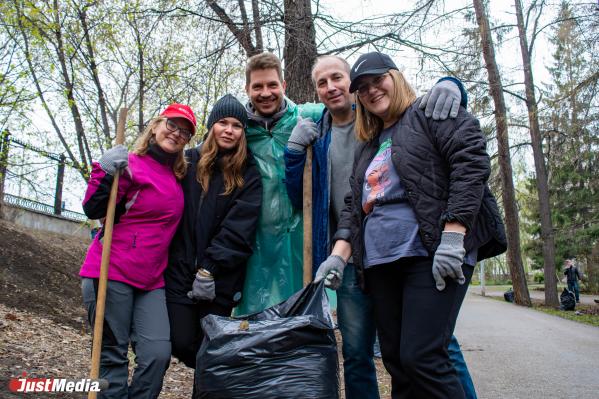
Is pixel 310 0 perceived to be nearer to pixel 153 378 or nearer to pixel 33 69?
pixel 33 69

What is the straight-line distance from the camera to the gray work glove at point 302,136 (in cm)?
309

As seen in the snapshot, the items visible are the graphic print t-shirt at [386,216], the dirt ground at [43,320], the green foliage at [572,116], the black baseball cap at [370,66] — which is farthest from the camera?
the green foliage at [572,116]

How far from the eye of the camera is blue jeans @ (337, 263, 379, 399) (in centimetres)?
276

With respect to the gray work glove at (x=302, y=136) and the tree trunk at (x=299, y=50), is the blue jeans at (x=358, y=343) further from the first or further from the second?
the tree trunk at (x=299, y=50)

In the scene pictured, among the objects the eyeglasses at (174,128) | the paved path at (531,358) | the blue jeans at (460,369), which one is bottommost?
the paved path at (531,358)

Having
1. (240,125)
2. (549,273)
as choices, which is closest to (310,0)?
(240,125)

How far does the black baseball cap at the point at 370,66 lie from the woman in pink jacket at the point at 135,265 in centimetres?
113

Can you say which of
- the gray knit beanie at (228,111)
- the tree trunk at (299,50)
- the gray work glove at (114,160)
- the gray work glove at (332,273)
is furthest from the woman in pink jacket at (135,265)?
the tree trunk at (299,50)

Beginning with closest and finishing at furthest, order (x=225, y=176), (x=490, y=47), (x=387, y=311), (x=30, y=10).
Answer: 1. (x=387, y=311)
2. (x=225, y=176)
3. (x=30, y=10)
4. (x=490, y=47)

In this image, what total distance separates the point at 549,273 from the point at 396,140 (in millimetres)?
14800

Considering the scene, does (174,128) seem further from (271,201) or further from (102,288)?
(102,288)

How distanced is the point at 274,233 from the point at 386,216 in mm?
1053

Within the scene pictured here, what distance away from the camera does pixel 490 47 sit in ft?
43.9

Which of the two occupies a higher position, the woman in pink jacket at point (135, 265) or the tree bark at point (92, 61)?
the tree bark at point (92, 61)
